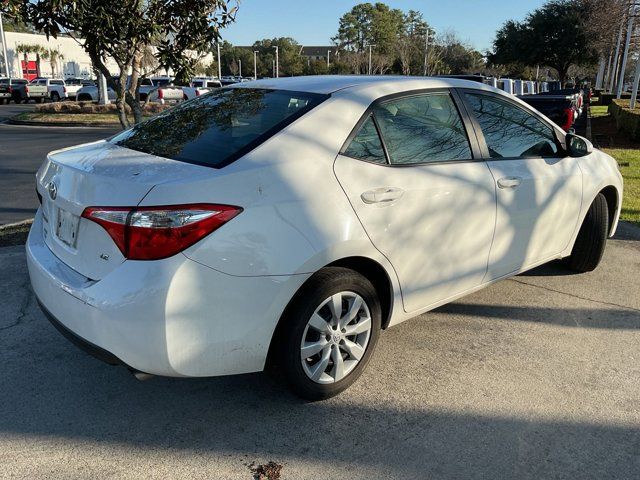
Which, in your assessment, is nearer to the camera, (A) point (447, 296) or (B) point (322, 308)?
(B) point (322, 308)

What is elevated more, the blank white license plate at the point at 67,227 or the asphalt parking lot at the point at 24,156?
the blank white license plate at the point at 67,227

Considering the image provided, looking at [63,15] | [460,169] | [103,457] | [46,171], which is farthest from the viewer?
[63,15]

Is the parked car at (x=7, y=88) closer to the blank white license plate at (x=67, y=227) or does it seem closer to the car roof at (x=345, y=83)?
the car roof at (x=345, y=83)

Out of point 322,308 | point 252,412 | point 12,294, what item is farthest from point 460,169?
point 12,294

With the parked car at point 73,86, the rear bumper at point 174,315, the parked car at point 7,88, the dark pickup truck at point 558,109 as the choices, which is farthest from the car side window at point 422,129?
the parked car at point 7,88

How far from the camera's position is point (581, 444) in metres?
2.78

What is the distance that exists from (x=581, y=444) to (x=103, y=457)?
7.55 ft

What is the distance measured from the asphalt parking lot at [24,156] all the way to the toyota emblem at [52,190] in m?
4.43

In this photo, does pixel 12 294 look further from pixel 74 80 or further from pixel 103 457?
pixel 74 80

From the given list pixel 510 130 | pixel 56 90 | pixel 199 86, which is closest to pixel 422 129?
pixel 510 130

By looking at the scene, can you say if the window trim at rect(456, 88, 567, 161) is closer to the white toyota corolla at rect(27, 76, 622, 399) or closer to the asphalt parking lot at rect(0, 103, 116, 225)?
the white toyota corolla at rect(27, 76, 622, 399)

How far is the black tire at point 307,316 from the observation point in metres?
2.78

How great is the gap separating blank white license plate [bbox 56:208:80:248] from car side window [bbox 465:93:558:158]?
8.30 feet

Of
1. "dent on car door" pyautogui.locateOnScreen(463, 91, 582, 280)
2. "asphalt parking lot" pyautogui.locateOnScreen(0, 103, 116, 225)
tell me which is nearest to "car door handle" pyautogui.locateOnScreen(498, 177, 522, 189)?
"dent on car door" pyautogui.locateOnScreen(463, 91, 582, 280)
